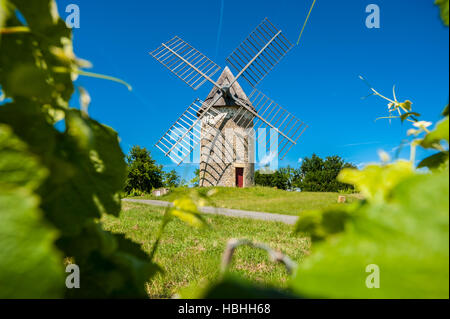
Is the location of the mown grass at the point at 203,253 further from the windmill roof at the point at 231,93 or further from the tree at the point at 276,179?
the tree at the point at 276,179

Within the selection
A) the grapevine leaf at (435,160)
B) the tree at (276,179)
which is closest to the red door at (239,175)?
the tree at (276,179)

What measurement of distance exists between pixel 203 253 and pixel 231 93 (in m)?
13.4

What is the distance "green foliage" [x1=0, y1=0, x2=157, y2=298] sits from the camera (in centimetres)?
19

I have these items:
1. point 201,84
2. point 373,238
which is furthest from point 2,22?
point 201,84

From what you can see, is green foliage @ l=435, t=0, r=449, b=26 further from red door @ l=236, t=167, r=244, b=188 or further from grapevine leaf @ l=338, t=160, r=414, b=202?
red door @ l=236, t=167, r=244, b=188

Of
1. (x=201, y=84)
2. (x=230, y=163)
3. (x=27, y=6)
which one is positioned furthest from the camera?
(x=230, y=163)

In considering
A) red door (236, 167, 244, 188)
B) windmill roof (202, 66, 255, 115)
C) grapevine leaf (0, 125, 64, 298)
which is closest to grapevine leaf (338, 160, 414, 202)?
grapevine leaf (0, 125, 64, 298)

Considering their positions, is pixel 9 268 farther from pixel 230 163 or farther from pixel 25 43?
pixel 230 163

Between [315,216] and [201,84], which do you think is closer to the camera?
[315,216]

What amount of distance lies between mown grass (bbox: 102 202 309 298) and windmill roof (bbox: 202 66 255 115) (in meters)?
11.0

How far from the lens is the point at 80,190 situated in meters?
0.32

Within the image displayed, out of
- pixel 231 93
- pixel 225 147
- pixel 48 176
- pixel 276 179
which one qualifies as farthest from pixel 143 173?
pixel 48 176
